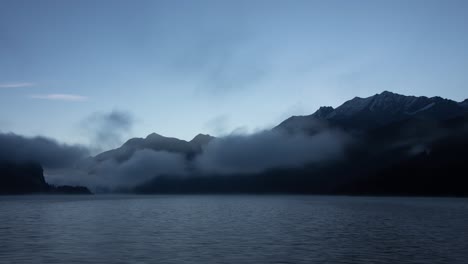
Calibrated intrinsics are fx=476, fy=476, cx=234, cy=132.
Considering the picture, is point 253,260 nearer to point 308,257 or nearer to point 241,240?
point 308,257

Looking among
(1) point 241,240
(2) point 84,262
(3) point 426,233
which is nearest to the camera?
(2) point 84,262

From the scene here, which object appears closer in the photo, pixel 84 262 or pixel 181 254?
pixel 84 262

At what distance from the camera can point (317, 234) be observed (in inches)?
3157

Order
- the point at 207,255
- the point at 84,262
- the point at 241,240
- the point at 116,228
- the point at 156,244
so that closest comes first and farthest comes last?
the point at 84,262 < the point at 207,255 < the point at 156,244 < the point at 241,240 < the point at 116,228

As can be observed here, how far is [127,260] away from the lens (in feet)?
174

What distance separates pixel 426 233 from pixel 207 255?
150ft

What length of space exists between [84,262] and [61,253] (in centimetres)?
768

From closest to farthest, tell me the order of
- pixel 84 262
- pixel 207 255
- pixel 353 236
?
1. pixel 84 262
2. pixel 207 255
3. pixel 353 236

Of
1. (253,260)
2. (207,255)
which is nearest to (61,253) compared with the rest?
(207,255)

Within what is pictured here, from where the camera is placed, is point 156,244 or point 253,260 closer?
point 253,260

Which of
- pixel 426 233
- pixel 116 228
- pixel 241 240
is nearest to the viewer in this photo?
pixel 241 240

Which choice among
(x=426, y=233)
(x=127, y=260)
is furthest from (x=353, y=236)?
(x=127, y=260)

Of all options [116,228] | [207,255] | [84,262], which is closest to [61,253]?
[84,262]

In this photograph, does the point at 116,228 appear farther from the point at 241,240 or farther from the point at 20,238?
the point at 241,240
